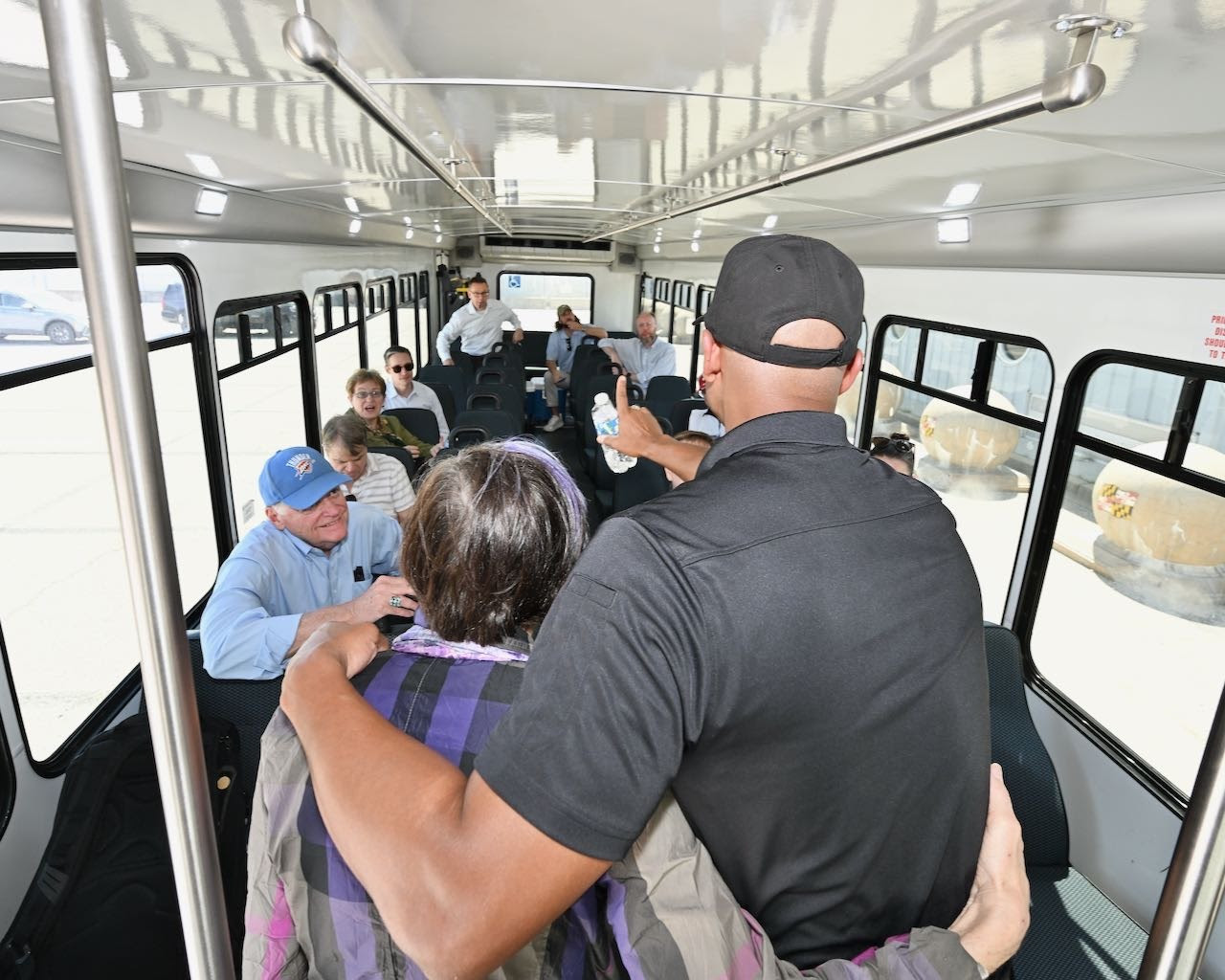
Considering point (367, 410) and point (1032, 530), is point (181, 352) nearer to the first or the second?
point (367, 410)

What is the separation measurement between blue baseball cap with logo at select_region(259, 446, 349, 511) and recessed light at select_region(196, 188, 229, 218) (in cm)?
150

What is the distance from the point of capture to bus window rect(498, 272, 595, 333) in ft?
50.6

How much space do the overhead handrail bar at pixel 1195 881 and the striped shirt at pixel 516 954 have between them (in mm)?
380

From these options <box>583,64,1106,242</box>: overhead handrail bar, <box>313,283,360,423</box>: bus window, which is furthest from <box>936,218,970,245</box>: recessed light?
<box>313,283,360,423</box>: bus window

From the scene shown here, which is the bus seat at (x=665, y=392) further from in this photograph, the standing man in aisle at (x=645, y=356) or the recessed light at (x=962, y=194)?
the recessed light at (x=962, y=194)

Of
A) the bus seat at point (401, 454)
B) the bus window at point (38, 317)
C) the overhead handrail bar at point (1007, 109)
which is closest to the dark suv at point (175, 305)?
the bus window at point (38, 317)

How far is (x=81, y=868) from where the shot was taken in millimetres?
2107

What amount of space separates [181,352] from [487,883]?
368 centimetres

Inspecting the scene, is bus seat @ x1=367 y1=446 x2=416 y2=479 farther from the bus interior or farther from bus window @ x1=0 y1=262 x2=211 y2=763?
bus window @ x1=0 y1=262 x2=211 y2=763

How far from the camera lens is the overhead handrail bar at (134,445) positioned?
0.51 metres

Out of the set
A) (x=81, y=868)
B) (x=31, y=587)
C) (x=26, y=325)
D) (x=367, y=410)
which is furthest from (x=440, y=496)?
(x=31, y=587)

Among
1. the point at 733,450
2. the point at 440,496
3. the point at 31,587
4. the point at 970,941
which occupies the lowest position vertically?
the point at 31,587

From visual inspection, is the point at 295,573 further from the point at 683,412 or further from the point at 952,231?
the point at 683,412

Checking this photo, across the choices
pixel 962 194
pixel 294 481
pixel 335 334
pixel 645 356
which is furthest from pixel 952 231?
pixel 645 356
